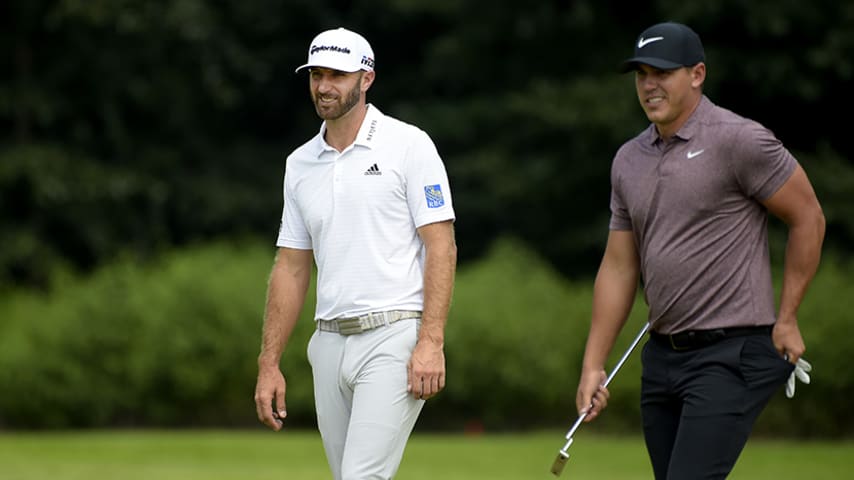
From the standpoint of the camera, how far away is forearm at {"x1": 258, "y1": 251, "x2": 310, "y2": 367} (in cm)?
622

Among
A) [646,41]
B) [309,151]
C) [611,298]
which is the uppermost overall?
[646,41]

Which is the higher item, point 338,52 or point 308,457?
point 338,52

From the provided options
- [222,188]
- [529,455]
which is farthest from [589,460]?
[222,188]

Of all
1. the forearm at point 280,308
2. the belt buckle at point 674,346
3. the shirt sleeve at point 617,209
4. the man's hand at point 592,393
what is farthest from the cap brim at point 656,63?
the forearm at point 280,308

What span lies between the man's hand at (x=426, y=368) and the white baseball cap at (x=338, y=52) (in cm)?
112

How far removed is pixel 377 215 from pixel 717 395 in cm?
149

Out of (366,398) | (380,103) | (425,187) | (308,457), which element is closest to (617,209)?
(425,187)

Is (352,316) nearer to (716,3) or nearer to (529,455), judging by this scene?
(529,455)

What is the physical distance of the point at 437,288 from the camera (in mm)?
5832

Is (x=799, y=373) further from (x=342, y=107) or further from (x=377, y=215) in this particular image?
(x=342, y=107)

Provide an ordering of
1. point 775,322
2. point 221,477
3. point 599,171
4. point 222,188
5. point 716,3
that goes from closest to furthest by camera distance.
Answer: point 775,322, point 221,477, point 716,3, point 599,171, point 222,188

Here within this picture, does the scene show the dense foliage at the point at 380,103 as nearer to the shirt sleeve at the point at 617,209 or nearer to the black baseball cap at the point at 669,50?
the shirt sleeve at the point at 617,209

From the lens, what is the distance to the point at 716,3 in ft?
79.5

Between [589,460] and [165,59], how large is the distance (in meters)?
16.8
